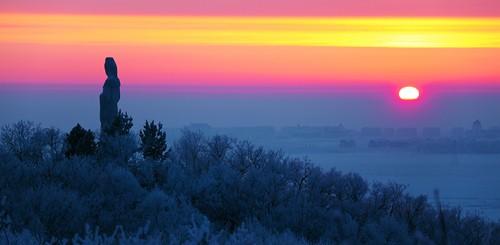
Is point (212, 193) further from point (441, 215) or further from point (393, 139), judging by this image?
point (393, 139)

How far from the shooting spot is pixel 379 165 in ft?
298

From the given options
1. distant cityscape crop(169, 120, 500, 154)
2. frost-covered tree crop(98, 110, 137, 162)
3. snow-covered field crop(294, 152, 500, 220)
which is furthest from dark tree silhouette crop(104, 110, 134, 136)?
distant cityscape crop(169, 120, 500, 154)

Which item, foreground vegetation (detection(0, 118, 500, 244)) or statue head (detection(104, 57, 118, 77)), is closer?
foreground vegetation (detection(0, 118, 500, 244))

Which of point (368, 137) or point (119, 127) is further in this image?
point (368, 137)

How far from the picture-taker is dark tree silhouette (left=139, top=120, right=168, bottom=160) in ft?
141

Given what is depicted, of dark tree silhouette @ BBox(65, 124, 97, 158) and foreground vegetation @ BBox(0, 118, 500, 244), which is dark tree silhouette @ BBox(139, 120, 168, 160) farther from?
dark tree silhouette @ BBox(65, 124, 97, 158)

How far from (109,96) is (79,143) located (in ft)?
14.3

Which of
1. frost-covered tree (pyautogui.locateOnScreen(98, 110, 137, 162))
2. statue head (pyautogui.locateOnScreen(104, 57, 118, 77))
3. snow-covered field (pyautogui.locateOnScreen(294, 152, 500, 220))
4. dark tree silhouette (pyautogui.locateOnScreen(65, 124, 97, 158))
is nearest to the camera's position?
dark tree silhouette (pyautogui.locateOnScreen(65, 124, 97, 158))

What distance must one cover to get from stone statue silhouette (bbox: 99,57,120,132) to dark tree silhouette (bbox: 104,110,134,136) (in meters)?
0.70

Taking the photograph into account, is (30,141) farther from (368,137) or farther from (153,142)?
(368,137)

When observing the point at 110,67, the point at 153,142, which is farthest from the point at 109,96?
the point at 153,142

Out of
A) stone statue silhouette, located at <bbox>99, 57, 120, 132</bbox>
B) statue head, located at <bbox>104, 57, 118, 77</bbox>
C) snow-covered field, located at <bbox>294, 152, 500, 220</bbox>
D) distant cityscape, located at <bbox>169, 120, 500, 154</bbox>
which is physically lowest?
snow-covered field, located at <bbox>294, 152, 500, 220</bbox>

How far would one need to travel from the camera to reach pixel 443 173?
283 ft

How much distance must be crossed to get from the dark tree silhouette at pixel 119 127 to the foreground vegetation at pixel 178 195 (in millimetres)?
75
